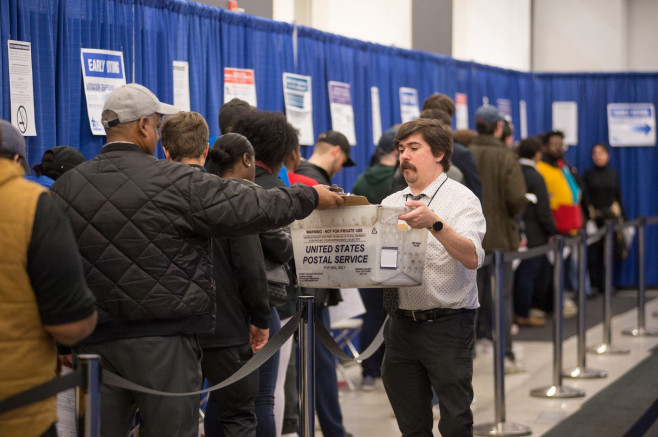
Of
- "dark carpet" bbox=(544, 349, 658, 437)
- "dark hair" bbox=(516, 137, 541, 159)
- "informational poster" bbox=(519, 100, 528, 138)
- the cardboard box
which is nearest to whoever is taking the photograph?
the cardboard box

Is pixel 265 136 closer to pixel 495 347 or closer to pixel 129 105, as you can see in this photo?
pixel 129 105

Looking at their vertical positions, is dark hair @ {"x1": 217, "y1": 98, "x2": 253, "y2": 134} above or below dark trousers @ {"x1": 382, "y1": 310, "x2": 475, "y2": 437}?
above

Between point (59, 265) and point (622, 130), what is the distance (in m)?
11.1

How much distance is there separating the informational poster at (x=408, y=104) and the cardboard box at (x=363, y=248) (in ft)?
17.9

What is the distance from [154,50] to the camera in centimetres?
582

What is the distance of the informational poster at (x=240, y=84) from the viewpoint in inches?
257

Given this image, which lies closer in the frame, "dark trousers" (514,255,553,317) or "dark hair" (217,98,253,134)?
"dark hair" (217,98,253,134)

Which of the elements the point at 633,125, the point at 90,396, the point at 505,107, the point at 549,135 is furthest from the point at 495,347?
the point at 633,125

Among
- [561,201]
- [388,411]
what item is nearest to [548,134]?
[561,201]

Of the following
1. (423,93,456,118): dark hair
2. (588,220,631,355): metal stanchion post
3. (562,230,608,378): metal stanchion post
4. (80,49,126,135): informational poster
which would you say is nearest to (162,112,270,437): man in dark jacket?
(80,49,126,135): informational poster

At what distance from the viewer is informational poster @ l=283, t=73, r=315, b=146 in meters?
7.16

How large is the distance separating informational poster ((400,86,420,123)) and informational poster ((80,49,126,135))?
3.92 meters

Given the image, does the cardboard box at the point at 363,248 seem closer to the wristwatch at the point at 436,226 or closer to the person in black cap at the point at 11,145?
the wristwatch at the point at 436,226

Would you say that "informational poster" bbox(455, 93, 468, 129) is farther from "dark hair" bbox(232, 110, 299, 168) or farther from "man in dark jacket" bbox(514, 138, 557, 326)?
"dark hair" bbox(232, 110, 299, 168)
